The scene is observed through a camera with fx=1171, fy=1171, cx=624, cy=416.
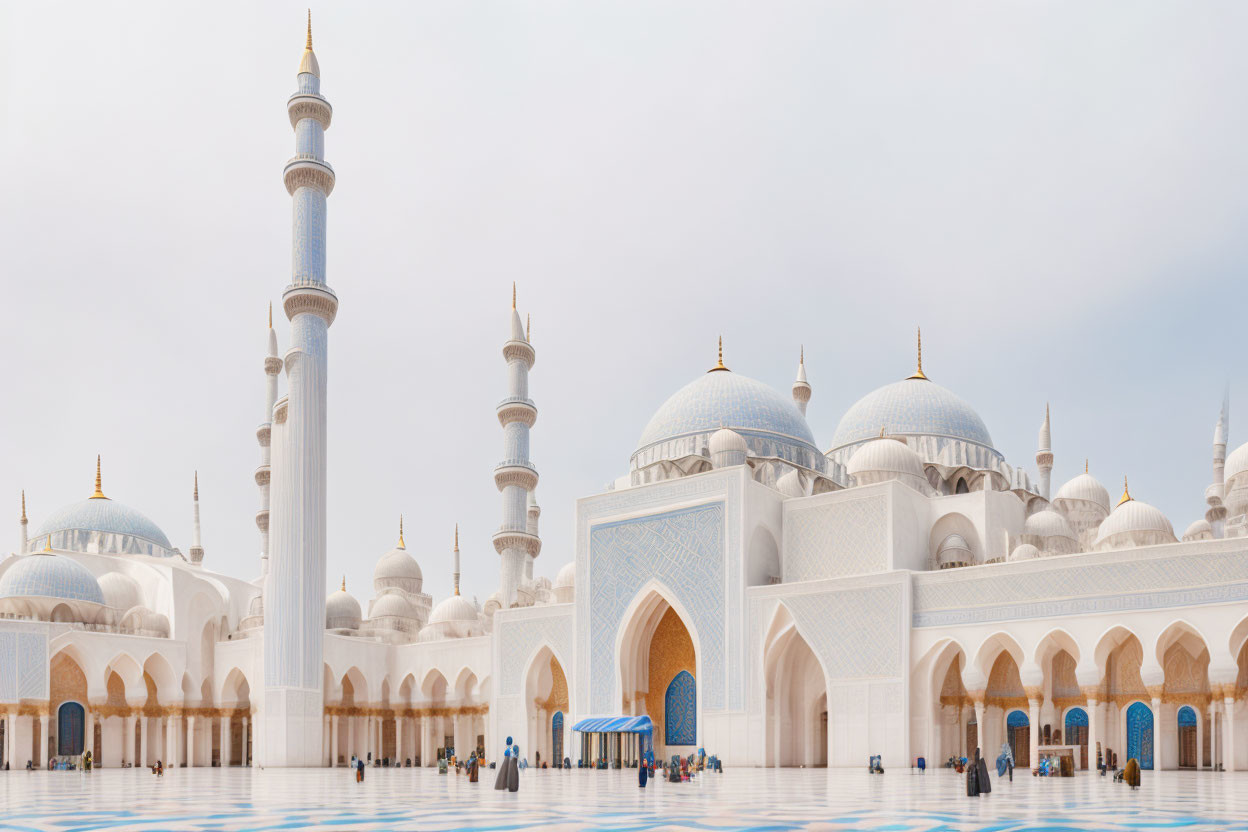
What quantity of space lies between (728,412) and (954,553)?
5.91 m

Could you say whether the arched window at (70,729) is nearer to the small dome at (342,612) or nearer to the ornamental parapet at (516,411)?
the small dome at (342,612)

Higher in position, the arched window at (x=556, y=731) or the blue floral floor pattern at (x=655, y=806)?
the blue floral floor pattern at (x=655, y=806)

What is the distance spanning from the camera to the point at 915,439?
23484 mm

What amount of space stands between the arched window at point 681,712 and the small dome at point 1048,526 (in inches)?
249

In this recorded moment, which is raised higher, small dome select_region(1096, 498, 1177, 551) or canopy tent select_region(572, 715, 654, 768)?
small dome select_region(1096, 498, 1177, 551)

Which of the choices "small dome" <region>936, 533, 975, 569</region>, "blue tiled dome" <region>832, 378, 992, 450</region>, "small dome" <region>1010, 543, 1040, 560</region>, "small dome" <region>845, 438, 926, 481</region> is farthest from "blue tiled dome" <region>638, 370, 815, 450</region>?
"small dome" <region>1010, 543, 1040, 560</region>

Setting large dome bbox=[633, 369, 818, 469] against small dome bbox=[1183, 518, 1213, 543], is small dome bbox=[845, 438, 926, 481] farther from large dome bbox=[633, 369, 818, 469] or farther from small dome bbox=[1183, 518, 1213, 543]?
small dome bbox=[1183, 518, 1213, 543]

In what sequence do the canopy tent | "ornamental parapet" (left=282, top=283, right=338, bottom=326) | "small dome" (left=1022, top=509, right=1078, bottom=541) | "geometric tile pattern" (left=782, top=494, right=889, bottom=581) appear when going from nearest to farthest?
the canopy tent → "geometric tile pattern" (left=782, top=494, right=889, bottom=581) → "small dome" (left=1022, top=509, right=1078, bottom=541) → "ornamental parapet" (left=282, top=283, right=338, bottom=326)

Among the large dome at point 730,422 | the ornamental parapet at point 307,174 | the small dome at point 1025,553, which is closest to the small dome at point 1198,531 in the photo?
the small dome at point 1025,553

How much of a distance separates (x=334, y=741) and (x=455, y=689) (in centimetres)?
308

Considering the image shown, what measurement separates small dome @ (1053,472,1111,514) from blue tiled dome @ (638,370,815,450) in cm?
498

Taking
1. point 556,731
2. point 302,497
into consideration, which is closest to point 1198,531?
point 556,731

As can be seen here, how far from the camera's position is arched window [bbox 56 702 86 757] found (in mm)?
24375

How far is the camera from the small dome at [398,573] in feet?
105
